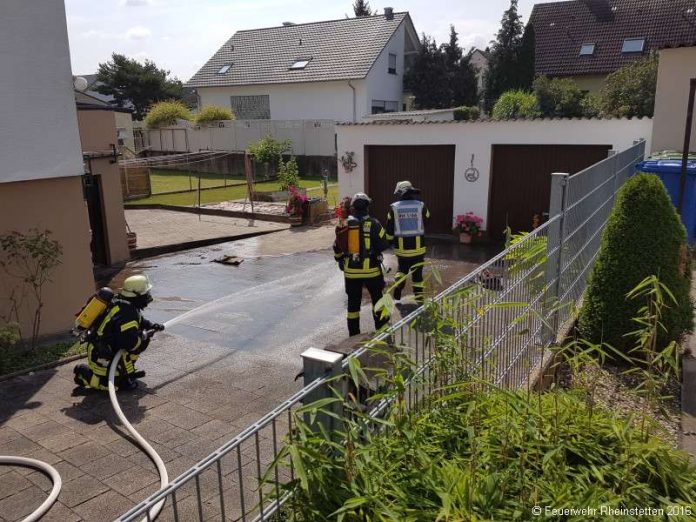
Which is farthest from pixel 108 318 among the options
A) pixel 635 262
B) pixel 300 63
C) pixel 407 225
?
pixel 300 63

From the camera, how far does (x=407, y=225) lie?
827cm

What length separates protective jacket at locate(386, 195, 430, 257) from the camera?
8.23 m

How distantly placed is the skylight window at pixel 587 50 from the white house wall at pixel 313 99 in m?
12.6

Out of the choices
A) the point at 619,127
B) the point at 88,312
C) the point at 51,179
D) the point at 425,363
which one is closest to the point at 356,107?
the point at 619,127

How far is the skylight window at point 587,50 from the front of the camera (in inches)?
1281

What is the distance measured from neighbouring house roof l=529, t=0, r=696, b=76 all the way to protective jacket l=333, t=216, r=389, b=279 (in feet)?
94.5

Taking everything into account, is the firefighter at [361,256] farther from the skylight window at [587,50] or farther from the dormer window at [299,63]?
the skylight window at [587,50]

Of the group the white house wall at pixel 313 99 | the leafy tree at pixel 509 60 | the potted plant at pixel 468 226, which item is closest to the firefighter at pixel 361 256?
the potted plant at pixel 468 226

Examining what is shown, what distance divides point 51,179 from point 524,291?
6528mm

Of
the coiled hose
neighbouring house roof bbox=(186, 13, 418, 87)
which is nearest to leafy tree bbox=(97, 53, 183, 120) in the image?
neighbouring house roof bbox=(186, 13, 418, 87)

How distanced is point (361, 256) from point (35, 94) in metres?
4.70

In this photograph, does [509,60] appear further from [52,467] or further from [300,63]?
[52,467]

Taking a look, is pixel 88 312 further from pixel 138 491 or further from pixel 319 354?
pixel 319 354

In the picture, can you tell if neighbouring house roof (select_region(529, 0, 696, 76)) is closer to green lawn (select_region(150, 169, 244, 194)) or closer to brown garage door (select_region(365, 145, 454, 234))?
green lawn (select_region(150, 169, 244, 194))
